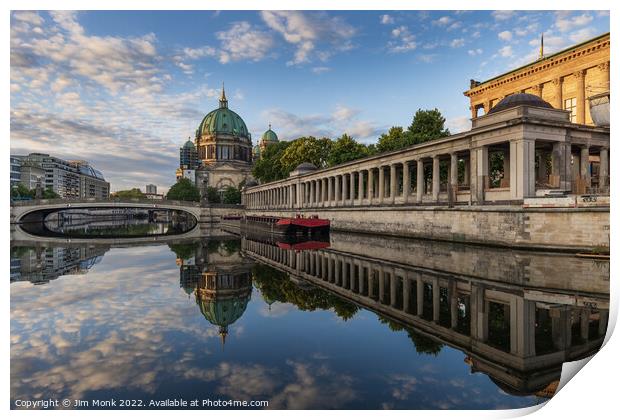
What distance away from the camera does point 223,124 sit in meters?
170

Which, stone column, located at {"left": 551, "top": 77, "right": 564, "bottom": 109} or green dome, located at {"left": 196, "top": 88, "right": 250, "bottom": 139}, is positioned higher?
green dome, located at {"left": 196, "top": 88, "right": 250, "bottom": 139}

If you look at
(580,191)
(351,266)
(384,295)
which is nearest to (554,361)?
(384,295)

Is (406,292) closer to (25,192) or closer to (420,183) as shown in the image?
(420,183)

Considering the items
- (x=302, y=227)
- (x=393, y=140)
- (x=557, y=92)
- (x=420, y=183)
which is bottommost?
(x=302, y=227)

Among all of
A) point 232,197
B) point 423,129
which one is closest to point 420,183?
point 423,129

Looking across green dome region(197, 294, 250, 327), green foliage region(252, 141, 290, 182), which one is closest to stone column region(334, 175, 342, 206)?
green foliage region(252, 141, 290, 182)

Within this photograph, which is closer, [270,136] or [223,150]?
[223,150]

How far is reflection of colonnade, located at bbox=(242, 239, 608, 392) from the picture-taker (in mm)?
7758

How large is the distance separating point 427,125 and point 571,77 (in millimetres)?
15560

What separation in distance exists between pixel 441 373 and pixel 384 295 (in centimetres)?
633

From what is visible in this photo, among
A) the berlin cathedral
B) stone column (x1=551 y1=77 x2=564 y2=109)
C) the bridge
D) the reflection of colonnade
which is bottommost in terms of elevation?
the reflection of colonnade

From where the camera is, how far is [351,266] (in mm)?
20297

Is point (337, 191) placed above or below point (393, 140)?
below

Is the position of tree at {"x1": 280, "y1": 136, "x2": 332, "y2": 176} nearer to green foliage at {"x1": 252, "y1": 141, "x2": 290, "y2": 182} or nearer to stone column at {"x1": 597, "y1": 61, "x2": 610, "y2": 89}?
green foliage at {"x1": 252, "y1": 141, "x2": 290, "y2": 182}
